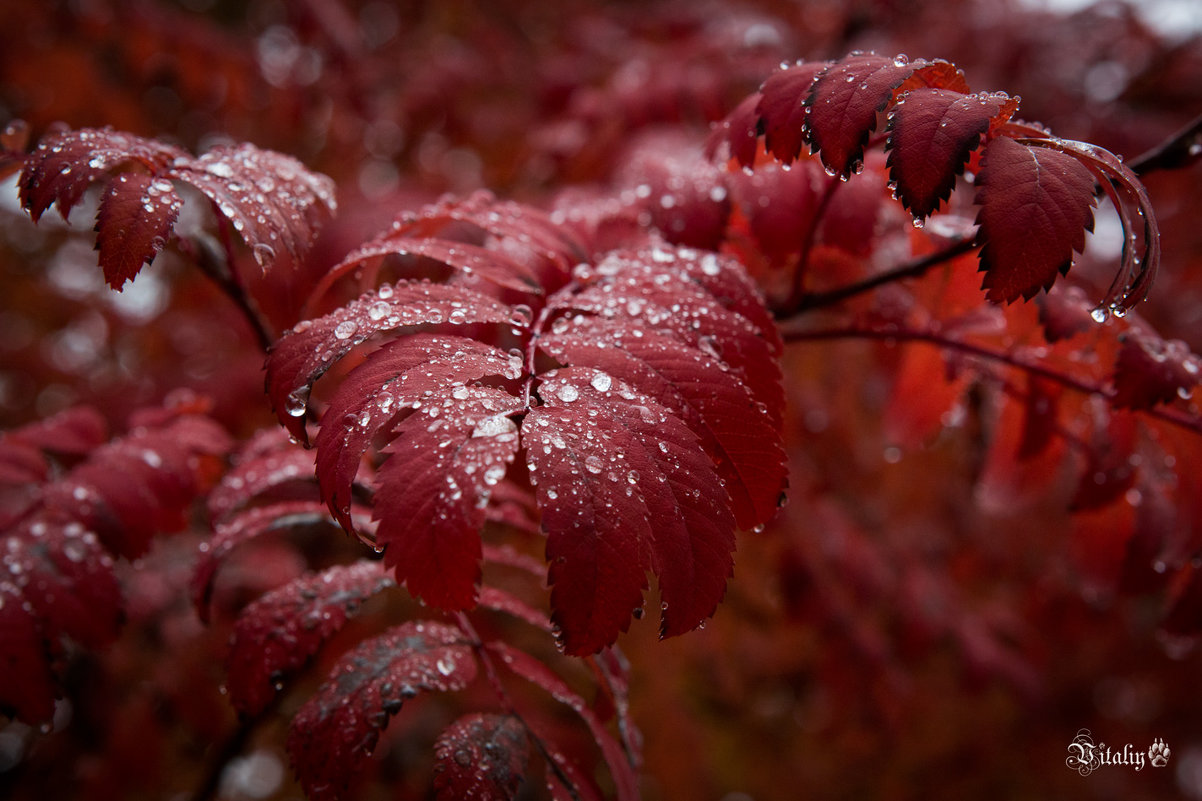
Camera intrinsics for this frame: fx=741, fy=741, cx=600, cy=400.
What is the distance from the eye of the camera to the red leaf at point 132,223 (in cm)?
70

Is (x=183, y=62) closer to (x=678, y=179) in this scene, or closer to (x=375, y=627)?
(x=375, y=627)

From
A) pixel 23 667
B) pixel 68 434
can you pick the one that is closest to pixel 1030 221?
pixel 23 667

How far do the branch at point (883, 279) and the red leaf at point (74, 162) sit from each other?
2.77 feet

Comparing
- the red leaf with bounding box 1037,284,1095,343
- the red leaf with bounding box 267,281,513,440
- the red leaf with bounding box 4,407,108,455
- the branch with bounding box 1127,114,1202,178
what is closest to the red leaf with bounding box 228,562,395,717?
the red leaf with bounding box 267,281,513,440

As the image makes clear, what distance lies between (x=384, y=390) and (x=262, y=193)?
0.35 meters

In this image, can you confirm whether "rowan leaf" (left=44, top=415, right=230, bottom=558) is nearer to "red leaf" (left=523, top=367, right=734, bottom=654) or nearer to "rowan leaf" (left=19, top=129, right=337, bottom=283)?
"rowan leaf" (left=19, top=129, right=337, bottom=283)

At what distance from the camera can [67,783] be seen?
248cm

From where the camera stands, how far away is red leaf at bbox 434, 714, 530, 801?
70 cm

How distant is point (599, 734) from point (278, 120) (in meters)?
3.50

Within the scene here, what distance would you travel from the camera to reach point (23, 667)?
2.92 ft

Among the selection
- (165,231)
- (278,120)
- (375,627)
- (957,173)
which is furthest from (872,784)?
(278,120)

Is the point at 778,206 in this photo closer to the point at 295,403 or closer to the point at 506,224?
the point at 506,224

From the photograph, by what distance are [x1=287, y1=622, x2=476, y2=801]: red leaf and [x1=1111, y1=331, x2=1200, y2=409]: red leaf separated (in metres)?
0.89

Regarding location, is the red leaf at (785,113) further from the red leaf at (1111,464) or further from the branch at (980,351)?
the red leaf at (1111,464)
